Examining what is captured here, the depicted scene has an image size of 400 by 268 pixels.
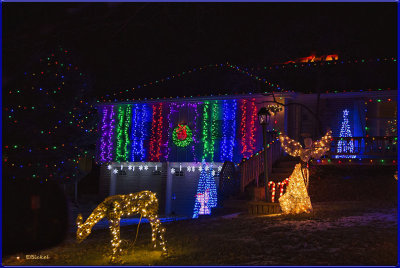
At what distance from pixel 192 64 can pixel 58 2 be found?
16.6 m

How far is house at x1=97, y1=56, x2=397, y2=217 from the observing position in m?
18.7

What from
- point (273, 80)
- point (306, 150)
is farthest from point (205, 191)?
point (306, 150)

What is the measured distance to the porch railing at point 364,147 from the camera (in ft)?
55.8

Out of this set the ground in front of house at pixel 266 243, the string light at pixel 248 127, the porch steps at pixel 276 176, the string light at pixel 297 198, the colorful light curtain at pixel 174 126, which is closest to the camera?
the ground in front of house at pixel 266 243

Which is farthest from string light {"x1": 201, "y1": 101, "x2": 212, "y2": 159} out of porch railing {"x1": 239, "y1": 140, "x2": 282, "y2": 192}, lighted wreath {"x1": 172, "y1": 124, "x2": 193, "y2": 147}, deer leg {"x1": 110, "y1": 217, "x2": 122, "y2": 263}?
deer leg {"x1": 110, "y1": 217, "x2": 122, "y2": 263}

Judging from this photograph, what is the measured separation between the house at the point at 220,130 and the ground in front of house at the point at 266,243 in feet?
17.6

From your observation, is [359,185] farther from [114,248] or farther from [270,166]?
[114,248]

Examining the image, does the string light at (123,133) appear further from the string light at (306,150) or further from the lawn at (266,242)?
the string light at (306,150)

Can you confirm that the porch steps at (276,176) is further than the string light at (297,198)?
Yes

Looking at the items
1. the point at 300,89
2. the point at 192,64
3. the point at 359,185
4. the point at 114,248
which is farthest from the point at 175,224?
the point at 192,64

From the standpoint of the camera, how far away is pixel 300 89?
20.2m

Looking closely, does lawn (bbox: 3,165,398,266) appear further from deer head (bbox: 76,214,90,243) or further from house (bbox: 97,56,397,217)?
house (bbox: 97,56,397,217)

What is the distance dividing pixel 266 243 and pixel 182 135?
13209mm

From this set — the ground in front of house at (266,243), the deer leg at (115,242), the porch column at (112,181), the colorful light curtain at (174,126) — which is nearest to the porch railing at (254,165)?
the colorful light curtain at (174,126)
